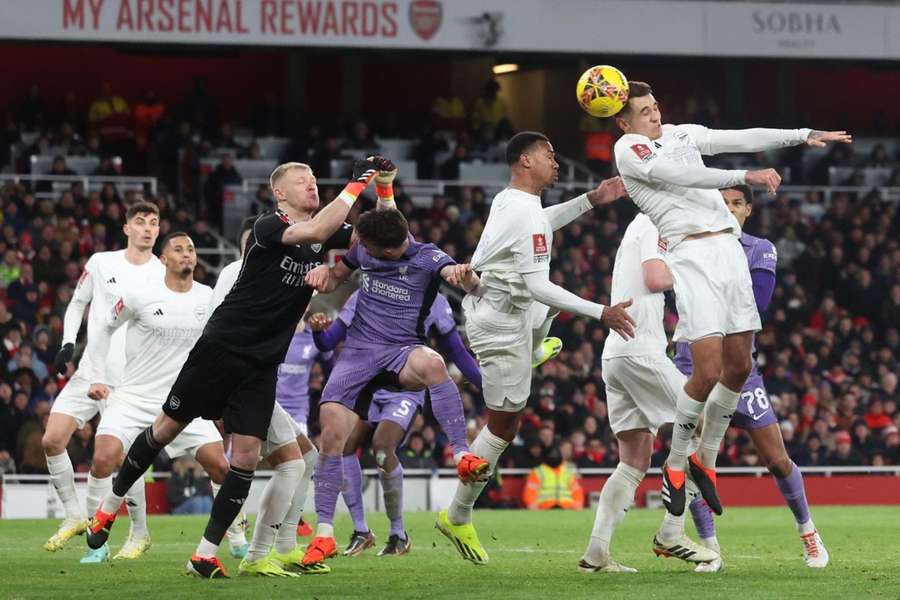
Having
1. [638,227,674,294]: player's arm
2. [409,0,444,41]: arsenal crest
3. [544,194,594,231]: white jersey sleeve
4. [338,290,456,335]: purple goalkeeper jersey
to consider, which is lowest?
[338,290,456,335]: purple goalkeeper jersey

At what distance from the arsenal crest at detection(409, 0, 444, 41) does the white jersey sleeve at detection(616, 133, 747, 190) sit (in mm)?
18248

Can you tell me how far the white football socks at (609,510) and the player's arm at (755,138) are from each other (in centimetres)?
199

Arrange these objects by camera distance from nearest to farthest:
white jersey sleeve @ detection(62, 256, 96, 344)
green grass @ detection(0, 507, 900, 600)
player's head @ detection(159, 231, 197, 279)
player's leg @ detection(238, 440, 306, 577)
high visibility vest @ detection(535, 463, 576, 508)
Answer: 1. green grass @ detection(0, 507, 900, 600)
2. player's leg @ detection(238, 440, 306, 577)
3. player's head @ detection(159, 231, 197, 279)
4. white jersey sleeve @ detection(62, 256, 96, 344)
5. high visibility vest @ detection(535, 463, 576, 508)

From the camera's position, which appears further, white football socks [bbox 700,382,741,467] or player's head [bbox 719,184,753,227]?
player's head [bbox 719,184,753,227]

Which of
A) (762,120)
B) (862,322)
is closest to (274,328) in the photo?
(862,322)

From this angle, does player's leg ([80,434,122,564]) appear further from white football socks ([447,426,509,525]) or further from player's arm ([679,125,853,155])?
player's arm ([679,125,853,155])

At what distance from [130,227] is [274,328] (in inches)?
126

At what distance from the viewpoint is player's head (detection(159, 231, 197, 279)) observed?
12.1 metres

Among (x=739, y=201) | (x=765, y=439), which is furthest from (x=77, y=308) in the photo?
(x=765, y=439)

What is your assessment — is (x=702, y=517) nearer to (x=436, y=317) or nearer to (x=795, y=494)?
(x=795, y=494)

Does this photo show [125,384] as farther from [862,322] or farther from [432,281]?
[862,322]

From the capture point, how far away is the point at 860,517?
726 inches

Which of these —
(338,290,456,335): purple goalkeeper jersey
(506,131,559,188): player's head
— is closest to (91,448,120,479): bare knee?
(338,290,456,335): purple goalkeeper jersey

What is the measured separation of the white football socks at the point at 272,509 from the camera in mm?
9930
